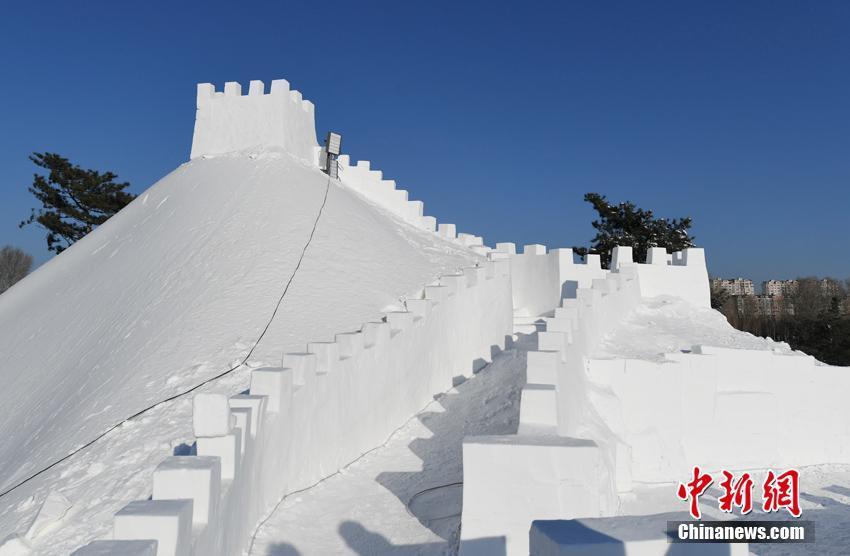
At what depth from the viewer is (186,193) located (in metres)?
15.6

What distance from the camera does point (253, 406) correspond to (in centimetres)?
617

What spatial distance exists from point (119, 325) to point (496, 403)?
268 inches

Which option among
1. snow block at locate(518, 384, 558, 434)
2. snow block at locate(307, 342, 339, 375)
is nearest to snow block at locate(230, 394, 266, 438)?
snow block at locate(307, 342, 339, 375)

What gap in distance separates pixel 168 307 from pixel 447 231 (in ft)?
26.0

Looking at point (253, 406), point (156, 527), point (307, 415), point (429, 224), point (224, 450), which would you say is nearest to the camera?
point (156, 527)

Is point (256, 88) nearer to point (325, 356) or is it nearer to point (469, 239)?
point (469, 239)

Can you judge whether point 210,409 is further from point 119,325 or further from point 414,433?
point 119,325

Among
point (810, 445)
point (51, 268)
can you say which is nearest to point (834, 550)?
point (810, 445)

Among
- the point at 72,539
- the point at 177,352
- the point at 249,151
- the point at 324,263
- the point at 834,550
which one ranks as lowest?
the point at 834,550

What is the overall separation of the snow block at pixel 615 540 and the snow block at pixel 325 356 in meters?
4.63

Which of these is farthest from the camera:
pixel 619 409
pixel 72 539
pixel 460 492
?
pixel 619 409

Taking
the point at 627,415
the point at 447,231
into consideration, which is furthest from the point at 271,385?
the point at 447,231

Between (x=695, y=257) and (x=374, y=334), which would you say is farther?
(x=695, y=257)

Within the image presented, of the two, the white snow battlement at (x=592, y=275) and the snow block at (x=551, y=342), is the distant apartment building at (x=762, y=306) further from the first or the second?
the snow block at (x=551, y=342)
